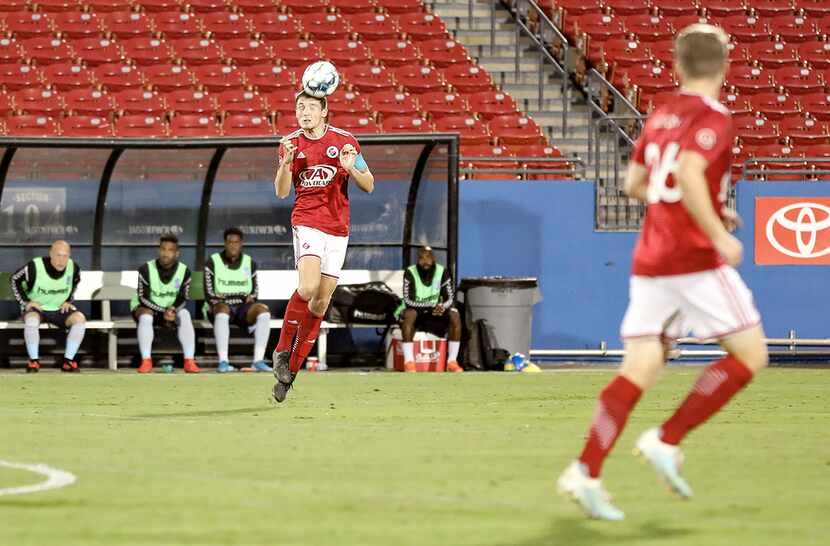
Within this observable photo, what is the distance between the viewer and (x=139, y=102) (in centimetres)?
2209

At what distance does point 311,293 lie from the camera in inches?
430

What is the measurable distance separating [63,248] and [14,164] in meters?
1.68

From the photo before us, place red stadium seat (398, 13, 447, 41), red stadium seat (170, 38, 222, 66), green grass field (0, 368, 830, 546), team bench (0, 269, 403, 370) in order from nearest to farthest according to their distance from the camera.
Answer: green grass field (0, 368, 830, 546), team bench (0, 269, 403, 370), red stadium seat (170, 38, 222, 66), red stadium seat (398, 13, 447, 41)

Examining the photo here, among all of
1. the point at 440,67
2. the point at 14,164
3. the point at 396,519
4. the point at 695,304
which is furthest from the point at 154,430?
the point at 440,67

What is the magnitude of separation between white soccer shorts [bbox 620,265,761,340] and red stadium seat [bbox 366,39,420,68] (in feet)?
59.1

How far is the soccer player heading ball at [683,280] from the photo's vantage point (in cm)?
540

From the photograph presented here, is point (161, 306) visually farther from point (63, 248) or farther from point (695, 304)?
point (695, 304)

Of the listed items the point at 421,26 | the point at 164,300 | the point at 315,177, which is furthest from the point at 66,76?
the point at 315,177

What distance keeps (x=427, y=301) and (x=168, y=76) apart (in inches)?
296

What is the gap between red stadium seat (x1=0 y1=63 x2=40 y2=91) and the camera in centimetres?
2248

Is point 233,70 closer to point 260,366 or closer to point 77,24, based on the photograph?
point 77,24

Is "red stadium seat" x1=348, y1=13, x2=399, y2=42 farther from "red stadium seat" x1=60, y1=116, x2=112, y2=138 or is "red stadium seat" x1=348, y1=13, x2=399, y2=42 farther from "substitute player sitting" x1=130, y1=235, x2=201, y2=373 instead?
"substitute player sitting" x1=130, y1=235, x2=201, y2=373

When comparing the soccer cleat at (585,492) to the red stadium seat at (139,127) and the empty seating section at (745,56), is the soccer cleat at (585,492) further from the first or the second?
the red stadium seat at (139,127)

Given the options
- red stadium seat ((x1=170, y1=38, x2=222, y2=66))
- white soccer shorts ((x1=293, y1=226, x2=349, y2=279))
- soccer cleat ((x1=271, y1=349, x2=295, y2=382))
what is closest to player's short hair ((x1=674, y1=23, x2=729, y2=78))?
soccer cleat ((x1=271, y1=349, x2=295, y2=382))
